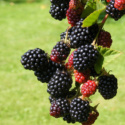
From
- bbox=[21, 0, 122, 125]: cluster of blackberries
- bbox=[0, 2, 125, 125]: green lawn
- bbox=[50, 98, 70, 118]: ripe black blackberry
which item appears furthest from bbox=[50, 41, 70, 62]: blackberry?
bbox=[0, 2, 125, 125]: green lawn

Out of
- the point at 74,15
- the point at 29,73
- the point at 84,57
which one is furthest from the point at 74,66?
the point at 29,73

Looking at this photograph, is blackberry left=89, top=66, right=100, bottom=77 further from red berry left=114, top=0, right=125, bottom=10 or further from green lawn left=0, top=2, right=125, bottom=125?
green lawn left=0, top=2, right=125, bottom=125

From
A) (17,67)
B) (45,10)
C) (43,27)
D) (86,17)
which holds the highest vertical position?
(45,10)

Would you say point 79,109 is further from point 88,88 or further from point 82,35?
point 82,35

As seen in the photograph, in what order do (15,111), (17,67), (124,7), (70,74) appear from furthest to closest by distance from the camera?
(17,67), (15,111), (70,74), (124,7)

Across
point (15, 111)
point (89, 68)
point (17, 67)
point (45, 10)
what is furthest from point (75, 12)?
point (45, 10)

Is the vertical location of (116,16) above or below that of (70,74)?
above

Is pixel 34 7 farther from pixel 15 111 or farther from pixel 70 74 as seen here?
pixel 70 74
